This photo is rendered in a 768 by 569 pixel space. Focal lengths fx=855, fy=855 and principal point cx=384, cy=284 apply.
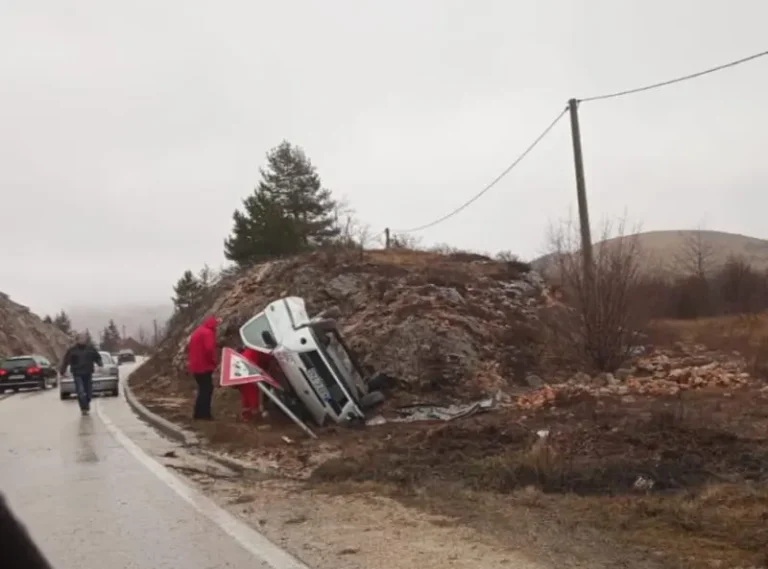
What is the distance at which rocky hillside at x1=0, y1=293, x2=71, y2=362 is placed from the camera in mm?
72625

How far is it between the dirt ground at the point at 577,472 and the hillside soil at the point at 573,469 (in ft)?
0.06

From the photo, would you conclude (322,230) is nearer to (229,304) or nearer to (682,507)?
(229,304)

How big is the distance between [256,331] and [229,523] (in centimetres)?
751

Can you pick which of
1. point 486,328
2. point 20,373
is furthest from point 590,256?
point 20,373

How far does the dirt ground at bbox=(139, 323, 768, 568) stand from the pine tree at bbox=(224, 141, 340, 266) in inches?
949

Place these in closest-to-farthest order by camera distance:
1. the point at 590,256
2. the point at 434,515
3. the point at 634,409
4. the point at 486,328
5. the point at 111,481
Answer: the point at 434,515 < the point at 111,481 < the point at 634,409 < the point at 590,256 < the point at 486,328

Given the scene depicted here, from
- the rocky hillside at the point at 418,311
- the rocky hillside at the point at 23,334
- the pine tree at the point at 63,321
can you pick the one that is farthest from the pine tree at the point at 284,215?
the pine tree at the point at 63,321

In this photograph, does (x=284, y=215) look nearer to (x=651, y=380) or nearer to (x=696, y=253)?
(x=651, y=380)

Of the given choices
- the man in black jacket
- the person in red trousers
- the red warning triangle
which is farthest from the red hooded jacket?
the man in black jacket

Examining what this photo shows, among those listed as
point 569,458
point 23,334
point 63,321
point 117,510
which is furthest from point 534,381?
point 63,321

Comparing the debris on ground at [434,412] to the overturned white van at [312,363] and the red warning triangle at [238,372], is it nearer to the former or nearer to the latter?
the overturned white van at [312,363]

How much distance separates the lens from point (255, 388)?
14.9m

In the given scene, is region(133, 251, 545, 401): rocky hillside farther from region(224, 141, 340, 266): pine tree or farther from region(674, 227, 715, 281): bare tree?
region(674, 227, 715, 281): bare tree

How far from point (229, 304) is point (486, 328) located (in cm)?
1036
